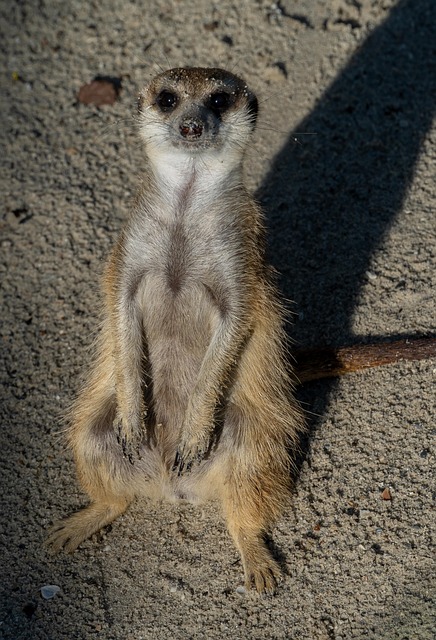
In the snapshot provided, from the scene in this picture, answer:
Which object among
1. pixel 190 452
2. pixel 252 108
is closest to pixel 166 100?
pixel 252 108

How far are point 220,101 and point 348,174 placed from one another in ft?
4.60

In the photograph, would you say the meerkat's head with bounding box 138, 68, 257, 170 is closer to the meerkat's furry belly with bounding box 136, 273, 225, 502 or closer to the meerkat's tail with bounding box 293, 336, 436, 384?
the meerkat's furry belly with bounding box 136, 273, 225, 502

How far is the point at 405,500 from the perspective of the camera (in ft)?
11.1

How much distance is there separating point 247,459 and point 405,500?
2.02 feet

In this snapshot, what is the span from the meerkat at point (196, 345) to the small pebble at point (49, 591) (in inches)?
6.0

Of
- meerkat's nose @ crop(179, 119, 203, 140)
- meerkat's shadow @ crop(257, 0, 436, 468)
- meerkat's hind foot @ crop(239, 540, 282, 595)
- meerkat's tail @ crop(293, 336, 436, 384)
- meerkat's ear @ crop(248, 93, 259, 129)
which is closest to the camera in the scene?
meerkat's nose @ crop(179, 119, 203, 140)

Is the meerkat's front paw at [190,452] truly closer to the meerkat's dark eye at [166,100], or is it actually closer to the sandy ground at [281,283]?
the sandy ground at [281,283]

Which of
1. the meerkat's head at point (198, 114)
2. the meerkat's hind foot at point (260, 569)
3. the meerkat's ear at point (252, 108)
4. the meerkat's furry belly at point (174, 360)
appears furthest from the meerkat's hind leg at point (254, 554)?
the meerkat's ear at point (252, 108)

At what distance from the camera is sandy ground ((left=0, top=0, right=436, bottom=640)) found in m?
3.23

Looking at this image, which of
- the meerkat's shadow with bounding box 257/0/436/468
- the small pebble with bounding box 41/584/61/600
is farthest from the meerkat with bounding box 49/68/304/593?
the meerkat's shadow with bounding box 257/0/436/468

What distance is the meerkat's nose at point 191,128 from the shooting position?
10.1 feet

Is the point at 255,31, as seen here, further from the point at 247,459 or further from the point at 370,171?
the point at 247,459

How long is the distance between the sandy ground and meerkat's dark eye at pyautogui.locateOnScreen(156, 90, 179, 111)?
42.9 inches

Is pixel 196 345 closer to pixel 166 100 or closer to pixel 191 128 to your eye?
pixel 191 128
